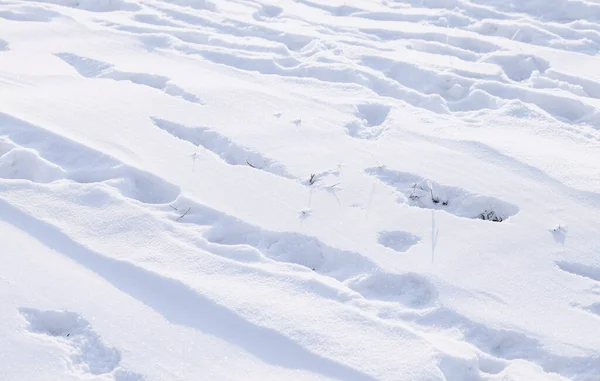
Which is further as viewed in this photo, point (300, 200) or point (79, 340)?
point (300, 200)

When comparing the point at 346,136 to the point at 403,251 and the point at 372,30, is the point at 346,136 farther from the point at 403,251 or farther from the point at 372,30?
the point at 372,30

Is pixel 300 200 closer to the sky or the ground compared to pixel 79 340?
closer to the sky

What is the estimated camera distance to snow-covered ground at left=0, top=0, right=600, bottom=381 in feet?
9.07

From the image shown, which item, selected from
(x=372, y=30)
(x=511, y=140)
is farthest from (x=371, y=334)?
(x=372, y=30)

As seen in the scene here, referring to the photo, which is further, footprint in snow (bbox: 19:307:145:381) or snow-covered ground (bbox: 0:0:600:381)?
snow-covered ground (bbox: 0:0:600:381)

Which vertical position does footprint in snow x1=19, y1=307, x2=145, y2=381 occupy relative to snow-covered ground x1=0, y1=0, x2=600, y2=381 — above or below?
below

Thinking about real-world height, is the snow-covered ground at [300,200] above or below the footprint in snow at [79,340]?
above

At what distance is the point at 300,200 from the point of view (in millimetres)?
3641

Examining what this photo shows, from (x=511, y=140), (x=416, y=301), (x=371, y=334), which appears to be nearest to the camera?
(x=371, y=334)

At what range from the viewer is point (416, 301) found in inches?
119

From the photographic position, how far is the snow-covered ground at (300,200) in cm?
277

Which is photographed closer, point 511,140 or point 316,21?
point 511,140

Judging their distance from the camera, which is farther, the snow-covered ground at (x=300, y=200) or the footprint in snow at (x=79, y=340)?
the snow-covered ground at (x=300, y=200)

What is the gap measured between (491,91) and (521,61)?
0.57 metres
